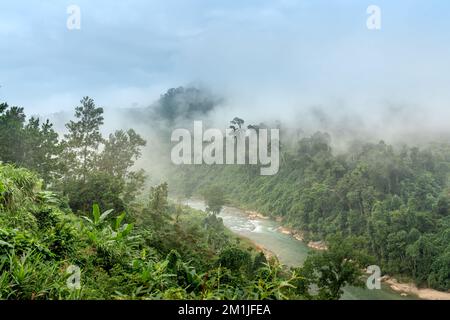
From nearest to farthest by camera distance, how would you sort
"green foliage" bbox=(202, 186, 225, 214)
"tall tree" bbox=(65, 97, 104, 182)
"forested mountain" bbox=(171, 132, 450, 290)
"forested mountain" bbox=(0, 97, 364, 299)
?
1. "forested mountain" bbox=(0, 97, 364, 299)
2. "tall tree" bbox=(65, 97, 104, 182)
3. "forested mountain" bbox=(171, 132, 450, 290)
4. "green foliage" bbox=(202, 186, 225, 214)

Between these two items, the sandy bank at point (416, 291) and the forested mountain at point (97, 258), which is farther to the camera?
the sandy bank at point (416, 291)

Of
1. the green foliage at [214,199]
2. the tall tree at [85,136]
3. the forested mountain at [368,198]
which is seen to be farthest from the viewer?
the green foliage at [214,199]

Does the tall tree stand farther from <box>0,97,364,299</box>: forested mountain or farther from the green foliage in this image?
the green foliage

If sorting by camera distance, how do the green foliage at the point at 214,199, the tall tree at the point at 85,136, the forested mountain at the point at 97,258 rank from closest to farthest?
1. the forested mountain at the point at 97,258
2. the tall tree at the point at 85,136
3. the green foliage at the point at 214,199

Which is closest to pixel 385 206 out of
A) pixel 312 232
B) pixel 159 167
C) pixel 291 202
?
pixel 312 232

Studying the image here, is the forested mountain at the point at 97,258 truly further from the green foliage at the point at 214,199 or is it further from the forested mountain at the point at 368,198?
the green foliage at the point at 214,199

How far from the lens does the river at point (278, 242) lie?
2659cm

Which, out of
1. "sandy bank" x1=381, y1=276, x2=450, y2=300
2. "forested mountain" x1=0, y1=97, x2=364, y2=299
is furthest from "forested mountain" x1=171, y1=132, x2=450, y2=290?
"forested mountain" x1=0, y1=97, x2=364, y2=299

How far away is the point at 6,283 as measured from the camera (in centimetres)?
365

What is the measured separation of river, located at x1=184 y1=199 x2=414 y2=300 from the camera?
26.6 metres

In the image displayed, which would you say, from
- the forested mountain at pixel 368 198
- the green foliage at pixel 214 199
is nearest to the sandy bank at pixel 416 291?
the forested mountain at pixel 368 198

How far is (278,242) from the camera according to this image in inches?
1561

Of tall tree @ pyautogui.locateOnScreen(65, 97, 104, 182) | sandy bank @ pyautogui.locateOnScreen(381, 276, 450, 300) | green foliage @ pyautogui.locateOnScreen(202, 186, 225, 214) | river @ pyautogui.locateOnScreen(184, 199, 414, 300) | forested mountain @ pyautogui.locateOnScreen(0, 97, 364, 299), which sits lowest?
sandy bank @ pyautogui.locateOnScreen(381, 276, 450, 300)
